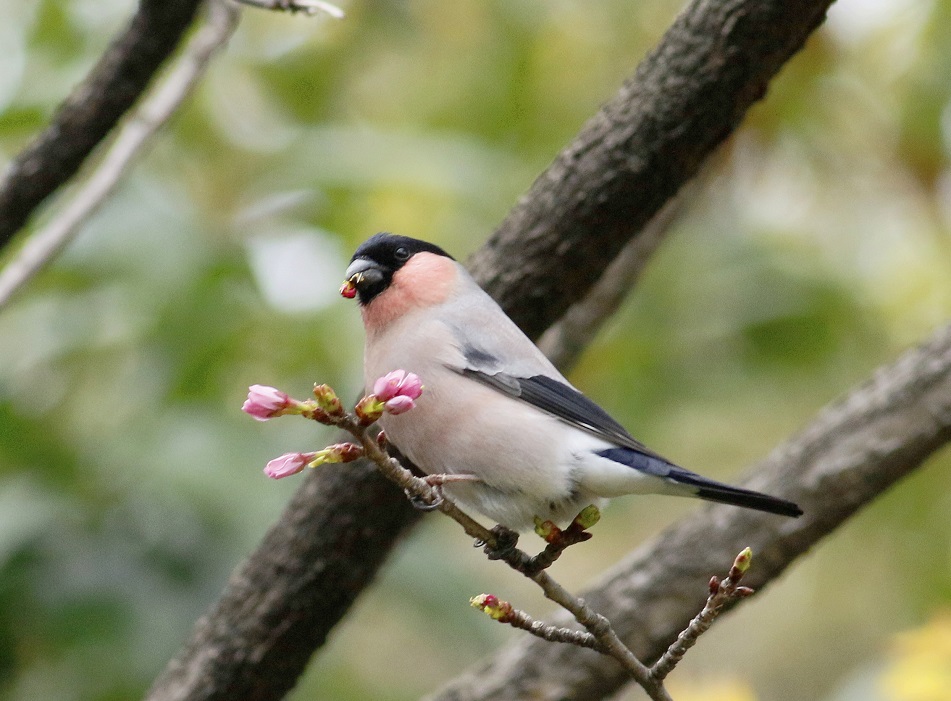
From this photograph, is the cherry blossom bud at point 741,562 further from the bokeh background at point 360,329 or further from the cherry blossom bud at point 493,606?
the bokeh background at point 360,329

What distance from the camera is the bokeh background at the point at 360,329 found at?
158 inches

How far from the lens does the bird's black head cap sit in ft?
11.0

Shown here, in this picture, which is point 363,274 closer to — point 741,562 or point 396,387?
point 396,387

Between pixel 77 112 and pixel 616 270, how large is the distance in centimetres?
207

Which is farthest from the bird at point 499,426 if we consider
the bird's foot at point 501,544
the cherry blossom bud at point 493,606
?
the cherry blossom bud at point 493,606

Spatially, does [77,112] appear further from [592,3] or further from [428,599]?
[592,3]

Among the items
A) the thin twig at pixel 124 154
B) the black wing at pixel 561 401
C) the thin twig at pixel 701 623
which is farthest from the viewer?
the thin twig at pixel 124 154

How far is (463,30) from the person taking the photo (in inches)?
241

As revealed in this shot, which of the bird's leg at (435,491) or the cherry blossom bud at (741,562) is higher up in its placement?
the bird's leg at (435,491)

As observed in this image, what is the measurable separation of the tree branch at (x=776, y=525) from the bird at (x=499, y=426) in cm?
115

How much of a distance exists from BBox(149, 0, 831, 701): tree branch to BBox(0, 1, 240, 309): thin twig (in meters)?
1.09

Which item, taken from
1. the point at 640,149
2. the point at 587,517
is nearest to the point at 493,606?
the point at 587,517

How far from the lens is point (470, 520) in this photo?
2.32 m

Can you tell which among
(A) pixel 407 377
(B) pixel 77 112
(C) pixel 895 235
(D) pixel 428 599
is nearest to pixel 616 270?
(D) pixel 428 599
